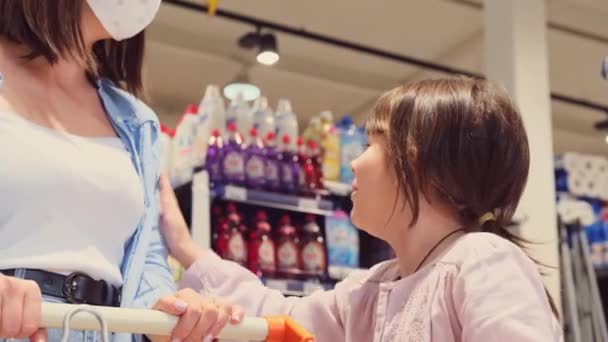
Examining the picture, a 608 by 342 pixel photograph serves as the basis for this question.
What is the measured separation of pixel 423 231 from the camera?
1.68 metres

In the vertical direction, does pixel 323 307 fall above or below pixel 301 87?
below

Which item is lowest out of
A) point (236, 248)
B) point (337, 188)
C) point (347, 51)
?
point (236, 248)

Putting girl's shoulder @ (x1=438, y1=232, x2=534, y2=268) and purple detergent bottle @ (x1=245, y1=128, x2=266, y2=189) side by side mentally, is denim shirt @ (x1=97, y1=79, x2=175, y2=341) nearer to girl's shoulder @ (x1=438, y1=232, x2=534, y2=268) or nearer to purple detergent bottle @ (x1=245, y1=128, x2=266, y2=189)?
girl's shoulder @ (x1=438, y1=232, x2=534, y2=268)

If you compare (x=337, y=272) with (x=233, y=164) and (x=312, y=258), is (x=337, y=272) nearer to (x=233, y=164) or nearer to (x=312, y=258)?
(x=312, y=258)

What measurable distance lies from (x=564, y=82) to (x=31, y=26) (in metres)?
7.54

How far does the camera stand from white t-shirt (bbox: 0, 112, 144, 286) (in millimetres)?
1366

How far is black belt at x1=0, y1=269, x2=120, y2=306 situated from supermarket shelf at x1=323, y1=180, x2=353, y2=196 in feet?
10.1

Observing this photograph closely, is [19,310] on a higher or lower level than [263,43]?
lower

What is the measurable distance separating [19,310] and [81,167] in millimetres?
444

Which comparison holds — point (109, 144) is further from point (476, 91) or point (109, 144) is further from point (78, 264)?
point (476, 91)

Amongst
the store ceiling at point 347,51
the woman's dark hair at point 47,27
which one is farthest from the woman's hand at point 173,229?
the store ceiling at point 347,51

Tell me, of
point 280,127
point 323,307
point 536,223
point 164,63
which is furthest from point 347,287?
point 164,63

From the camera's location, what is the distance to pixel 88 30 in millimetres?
1628

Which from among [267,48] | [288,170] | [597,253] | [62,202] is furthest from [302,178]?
[62,202]
